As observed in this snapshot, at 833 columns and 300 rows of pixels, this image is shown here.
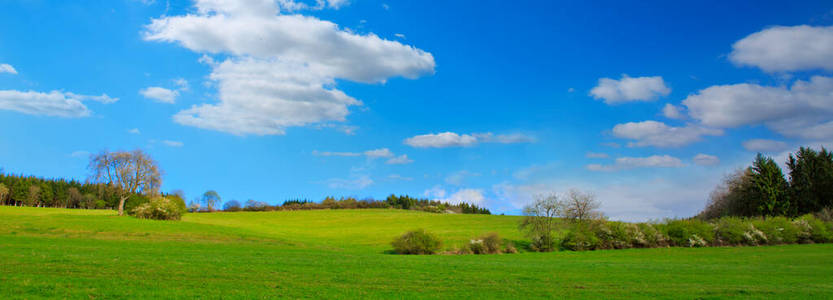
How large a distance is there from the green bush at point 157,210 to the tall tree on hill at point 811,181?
82.9m

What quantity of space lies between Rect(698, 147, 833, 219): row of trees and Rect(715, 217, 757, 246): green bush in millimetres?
21140

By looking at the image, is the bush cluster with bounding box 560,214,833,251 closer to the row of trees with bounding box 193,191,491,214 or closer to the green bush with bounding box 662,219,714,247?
the green bush with bounding box 662,219,714,247

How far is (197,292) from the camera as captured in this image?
13.8m

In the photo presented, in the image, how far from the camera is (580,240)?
154 ft

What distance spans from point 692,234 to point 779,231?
976 centimetres

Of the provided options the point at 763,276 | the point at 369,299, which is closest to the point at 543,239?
the point at 763,276

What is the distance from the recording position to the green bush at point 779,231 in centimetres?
5003

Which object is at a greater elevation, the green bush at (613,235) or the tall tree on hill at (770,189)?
the tall tree on hill at (770,189)

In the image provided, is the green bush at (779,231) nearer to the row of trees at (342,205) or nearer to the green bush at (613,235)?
the green bush at (613,235)

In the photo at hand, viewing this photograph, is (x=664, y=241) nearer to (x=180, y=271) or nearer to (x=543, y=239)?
(x=543, y=239)

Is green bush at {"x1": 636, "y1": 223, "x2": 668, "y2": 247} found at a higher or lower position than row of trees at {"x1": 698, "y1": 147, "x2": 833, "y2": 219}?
lower

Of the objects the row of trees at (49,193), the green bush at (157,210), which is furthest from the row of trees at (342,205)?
the green bush at (157,210)

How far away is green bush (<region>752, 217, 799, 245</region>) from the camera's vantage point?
5003 cm

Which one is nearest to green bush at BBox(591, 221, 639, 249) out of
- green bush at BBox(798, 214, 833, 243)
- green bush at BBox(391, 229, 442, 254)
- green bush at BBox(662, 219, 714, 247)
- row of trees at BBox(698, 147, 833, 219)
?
green bush at BBox(662, 219, 714, 247)
